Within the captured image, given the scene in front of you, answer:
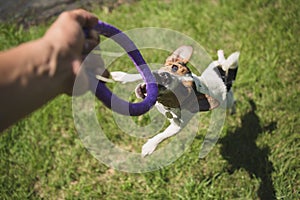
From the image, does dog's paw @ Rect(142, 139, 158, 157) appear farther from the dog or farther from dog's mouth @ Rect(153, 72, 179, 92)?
dog's mouth @ Rect(153, 72, 179, 92)

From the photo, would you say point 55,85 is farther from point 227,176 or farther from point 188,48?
point 227,176

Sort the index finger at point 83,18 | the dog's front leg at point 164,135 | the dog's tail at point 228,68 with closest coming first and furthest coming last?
1. the index finger at point 83,18
2. the dog's front leg at point 164,135
3. the dog's tail at point 228,68

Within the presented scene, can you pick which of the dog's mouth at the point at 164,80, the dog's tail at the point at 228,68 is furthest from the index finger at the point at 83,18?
the dog's tail at the point at 228,68

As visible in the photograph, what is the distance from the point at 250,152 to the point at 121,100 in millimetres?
1640

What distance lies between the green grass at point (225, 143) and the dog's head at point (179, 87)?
753 mm

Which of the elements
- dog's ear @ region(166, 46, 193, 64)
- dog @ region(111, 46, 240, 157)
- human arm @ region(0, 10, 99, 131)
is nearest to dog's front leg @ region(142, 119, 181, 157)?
dog @ region(111, 46, 240, 157)

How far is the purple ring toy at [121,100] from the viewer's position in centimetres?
173

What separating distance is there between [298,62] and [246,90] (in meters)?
0.56

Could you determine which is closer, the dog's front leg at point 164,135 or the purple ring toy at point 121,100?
the purple ring toy at point 121,100

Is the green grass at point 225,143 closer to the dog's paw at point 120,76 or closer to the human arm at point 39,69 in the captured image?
the dog's paw at point 120,76

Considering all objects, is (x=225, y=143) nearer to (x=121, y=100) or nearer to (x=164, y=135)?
(x=164, y=135)

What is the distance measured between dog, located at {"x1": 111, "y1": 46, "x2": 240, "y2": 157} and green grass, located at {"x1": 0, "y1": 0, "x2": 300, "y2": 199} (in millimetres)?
490

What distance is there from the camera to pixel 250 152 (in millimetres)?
3168

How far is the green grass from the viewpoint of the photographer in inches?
120
